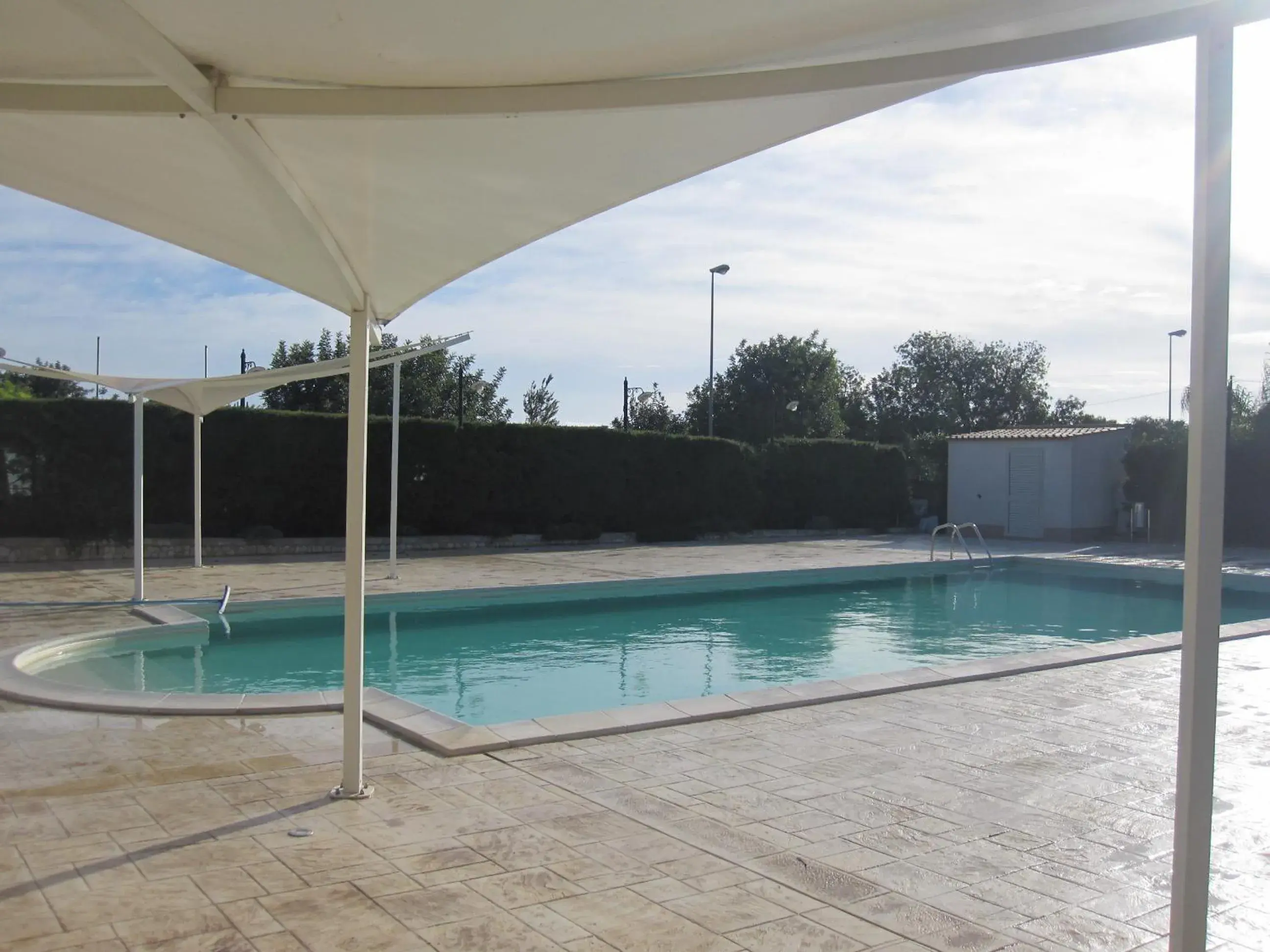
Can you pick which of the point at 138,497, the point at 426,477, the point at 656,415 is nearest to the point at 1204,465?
the point at 138,497

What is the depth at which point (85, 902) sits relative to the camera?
11.2 ft

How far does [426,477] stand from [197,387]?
23.4ft

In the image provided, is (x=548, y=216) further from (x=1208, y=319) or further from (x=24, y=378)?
(x=24, y=378)

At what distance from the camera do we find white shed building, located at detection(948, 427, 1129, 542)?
2344 centimetres

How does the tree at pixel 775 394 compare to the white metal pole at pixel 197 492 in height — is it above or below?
above

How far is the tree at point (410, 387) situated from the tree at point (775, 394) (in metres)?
9.00

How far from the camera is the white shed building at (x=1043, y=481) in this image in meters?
23.4

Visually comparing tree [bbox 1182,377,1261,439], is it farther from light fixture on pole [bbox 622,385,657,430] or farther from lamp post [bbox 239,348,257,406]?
lamp post [bbox 239,348,257,406]

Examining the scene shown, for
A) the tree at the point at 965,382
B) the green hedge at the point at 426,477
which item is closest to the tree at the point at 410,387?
the green hedge at the point at 426,477

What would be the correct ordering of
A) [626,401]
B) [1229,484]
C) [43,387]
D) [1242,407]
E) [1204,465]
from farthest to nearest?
[43,387] → [626,401] → [1242,407] → [1229,484] → [1204,465]

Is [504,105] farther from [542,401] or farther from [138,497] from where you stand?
[542,401]

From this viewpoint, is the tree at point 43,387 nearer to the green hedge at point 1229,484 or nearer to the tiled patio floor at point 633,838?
the green hedge at point 1229,484

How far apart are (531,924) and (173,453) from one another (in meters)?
15.5

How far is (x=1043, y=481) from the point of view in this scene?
23.7 m
